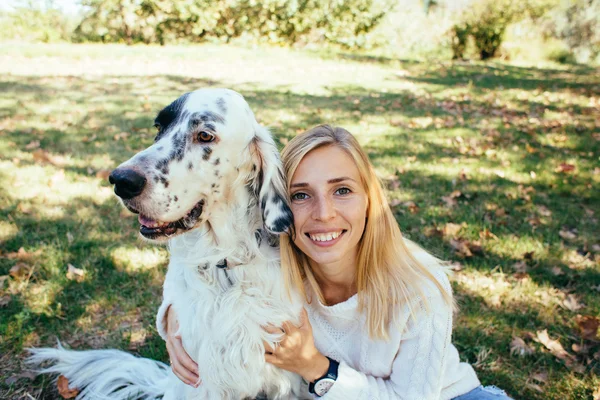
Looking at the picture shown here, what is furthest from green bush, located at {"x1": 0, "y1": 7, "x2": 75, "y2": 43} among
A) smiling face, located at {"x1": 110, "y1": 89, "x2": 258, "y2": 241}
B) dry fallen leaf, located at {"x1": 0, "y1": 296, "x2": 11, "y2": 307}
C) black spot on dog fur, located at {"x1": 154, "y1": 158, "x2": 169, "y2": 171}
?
black spot on dog fur, located at {"x1": 154, "y1": 158, "x2": 169, "y2": 171}

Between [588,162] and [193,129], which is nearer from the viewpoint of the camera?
[193,129]

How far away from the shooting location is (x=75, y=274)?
3.16 metres

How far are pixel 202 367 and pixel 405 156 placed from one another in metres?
4.23

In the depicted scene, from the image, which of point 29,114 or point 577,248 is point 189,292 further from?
point 29,114

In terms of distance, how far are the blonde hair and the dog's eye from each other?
1.19ft

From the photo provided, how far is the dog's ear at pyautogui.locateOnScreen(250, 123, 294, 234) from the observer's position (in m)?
1.85

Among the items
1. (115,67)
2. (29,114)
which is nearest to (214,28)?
(115,67)

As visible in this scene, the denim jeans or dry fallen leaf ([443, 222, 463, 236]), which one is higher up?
dry fallen leaf ([443, 222, 463, 236])

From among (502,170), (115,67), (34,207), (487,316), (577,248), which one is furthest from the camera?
(115,67)

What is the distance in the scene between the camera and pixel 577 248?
363 centimetres

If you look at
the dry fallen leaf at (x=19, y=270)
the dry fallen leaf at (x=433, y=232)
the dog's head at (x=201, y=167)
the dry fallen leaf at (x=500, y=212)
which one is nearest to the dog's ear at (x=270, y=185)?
the dog's head at (x=201, y=167)

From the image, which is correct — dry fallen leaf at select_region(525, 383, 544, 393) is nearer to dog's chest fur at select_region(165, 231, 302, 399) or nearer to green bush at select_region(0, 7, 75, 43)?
dog's chest fur at select_region(165, 231, 302, 399)

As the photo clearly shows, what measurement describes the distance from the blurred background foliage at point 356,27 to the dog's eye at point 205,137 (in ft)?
50.6

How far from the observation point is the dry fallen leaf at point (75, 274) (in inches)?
123
